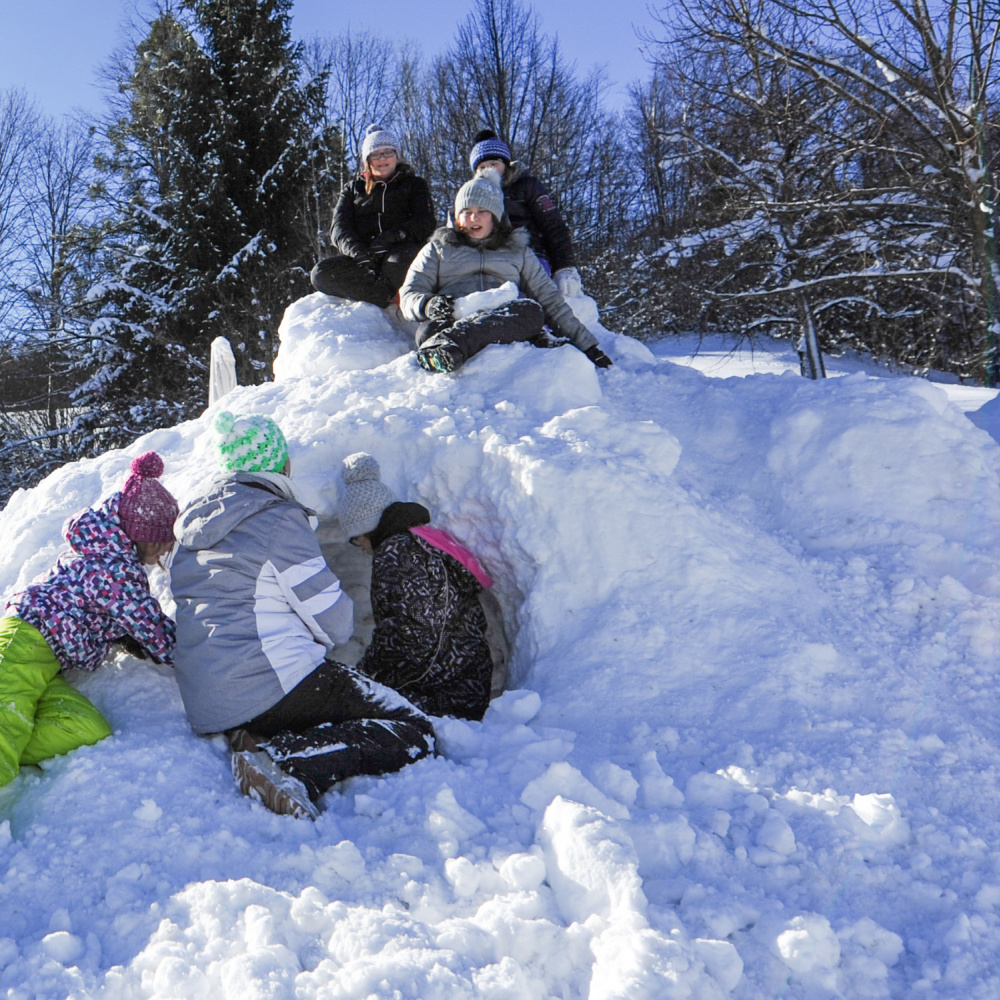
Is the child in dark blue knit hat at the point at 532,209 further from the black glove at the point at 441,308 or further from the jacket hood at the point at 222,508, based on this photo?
the jacket hood at the point at 222,508

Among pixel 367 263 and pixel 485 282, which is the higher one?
pixel 367 263

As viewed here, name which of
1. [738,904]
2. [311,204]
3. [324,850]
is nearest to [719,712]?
[738,904]

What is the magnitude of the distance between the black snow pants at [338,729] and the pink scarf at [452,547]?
78 centimetres

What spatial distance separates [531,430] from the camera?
3955 mm

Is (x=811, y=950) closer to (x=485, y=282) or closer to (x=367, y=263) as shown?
(x=485, y=282)

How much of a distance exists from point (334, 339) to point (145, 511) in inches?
92.8

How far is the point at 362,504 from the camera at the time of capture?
360 centimetres

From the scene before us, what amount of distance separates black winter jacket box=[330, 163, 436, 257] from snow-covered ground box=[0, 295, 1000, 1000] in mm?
1459

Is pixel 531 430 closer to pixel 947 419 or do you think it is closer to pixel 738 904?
pixel 947 419

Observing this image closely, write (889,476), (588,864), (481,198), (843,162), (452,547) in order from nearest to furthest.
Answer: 1. (588,864)
2. (452,547)
3. (889,476)
4. (481,198)
5. (843,162)

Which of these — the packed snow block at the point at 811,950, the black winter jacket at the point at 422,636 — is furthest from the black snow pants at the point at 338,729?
the packed snow block at the point at 811,950

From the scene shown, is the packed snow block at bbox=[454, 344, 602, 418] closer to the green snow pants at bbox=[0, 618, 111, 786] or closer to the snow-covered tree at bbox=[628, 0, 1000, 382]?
the green snow pants at bbox=[0, 618, 111, 786]

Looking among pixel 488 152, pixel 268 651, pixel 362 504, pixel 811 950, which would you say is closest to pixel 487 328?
pixel 362 504

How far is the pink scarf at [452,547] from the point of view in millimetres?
3521
